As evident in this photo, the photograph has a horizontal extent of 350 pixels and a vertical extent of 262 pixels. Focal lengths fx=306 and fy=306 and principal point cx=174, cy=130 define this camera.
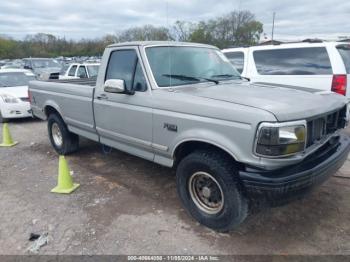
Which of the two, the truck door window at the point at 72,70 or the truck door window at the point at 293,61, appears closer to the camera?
the truck door window at the point at 293,61

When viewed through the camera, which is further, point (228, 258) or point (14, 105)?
point (14, 105)

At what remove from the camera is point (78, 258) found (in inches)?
118

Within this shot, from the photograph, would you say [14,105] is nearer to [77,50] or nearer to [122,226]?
[122,226]

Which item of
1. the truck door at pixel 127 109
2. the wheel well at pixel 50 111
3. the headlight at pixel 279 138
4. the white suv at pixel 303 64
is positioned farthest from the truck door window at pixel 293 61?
the wheel well at pixel 50 111

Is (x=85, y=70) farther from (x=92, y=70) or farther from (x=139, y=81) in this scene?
(x=139, y=81)

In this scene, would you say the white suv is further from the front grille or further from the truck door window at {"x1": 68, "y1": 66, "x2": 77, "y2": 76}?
the truck door window at {"x1": 68, "y1": 66, "x2": 77, "y2": 76}

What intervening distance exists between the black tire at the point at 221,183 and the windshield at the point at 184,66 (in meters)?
1.05

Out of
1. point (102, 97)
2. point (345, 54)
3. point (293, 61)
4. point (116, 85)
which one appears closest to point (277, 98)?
point (116, 85)

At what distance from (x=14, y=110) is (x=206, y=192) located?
7661 millimetres

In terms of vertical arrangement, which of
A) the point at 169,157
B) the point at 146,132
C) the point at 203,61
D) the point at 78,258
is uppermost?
the point at 203,61

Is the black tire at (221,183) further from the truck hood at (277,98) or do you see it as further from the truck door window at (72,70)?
the truck door window at (72,70)

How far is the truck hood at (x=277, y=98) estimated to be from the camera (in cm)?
276

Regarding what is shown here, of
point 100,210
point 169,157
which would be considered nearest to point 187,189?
point 169,157

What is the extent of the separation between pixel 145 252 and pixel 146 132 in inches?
55.6
